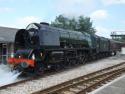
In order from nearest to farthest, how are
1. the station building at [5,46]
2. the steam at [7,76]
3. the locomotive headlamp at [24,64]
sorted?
the steam at [7,76]
the locomotive headlamp at [24,64]
the station building at [5,46]

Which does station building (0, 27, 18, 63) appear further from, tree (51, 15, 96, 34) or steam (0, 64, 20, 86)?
tree (51, 15, 96, 34)

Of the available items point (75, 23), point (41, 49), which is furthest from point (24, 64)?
point (75, 23)

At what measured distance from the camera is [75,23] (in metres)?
60.2

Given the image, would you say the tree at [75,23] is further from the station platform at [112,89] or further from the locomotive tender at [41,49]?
the station platform at [112,89]

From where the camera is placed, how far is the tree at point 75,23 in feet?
194

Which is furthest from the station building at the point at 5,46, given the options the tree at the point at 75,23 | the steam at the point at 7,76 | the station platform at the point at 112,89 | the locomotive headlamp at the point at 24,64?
the tree at the point at 75,23

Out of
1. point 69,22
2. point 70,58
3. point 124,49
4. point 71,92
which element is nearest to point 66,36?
point 70,58

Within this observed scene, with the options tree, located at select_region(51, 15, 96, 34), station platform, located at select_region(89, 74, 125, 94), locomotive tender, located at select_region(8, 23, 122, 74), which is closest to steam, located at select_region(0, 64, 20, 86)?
locomotive tender, located at select_region(8, 23, 122, 74)

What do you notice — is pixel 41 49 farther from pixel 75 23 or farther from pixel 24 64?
pixel 75 23

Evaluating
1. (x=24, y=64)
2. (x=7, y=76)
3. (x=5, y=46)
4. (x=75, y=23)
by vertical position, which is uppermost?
(x=75, y=23)

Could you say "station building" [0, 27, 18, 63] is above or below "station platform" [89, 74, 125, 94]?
above

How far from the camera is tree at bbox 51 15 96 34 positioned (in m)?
59.1

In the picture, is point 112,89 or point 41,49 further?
point 41,49

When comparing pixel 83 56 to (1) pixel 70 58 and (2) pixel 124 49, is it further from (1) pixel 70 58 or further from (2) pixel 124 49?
(2) pixel 124 49
